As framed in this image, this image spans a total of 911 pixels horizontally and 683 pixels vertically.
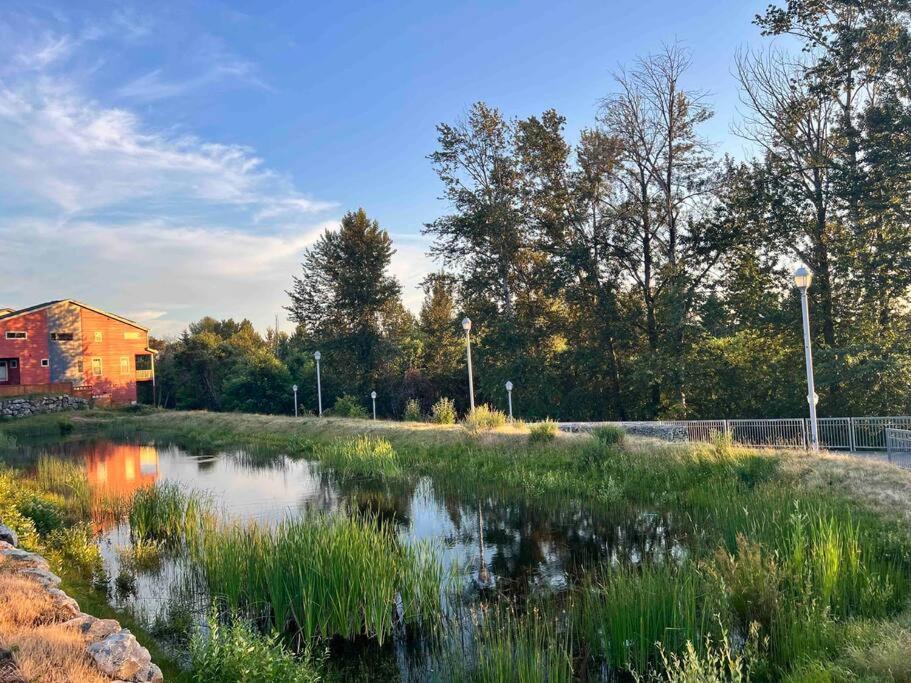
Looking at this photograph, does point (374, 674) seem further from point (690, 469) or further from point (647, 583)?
point (690, 469)

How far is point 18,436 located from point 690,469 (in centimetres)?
3420

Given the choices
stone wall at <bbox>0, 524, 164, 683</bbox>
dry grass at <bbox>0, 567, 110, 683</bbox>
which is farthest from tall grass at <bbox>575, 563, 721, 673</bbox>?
dry grass at <bbox>0, 567, 110, 683</bbox>

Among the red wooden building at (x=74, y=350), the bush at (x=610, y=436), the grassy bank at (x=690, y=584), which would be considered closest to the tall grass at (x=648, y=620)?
the grassy bank at (x=690, y=584)

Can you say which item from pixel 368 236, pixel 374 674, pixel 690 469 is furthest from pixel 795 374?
pixel 368 236

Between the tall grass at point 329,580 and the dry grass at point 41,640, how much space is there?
212 centimetres

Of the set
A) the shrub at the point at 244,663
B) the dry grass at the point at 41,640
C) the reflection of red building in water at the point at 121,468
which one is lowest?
the reflection of red building in water at the point at 121,468

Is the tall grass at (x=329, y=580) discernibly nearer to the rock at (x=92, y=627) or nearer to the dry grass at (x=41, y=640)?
the rock at (x=92, y=627)

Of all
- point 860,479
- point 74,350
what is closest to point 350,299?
point 74,350

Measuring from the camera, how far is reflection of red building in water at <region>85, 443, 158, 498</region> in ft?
50.5

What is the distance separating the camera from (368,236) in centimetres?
4000

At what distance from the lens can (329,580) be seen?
6.33 meters

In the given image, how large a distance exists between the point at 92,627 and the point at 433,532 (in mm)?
6417

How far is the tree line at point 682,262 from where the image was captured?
63.5 ft

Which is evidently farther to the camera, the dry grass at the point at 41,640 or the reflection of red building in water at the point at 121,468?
the reflection of red building in water at the point at 121,468
